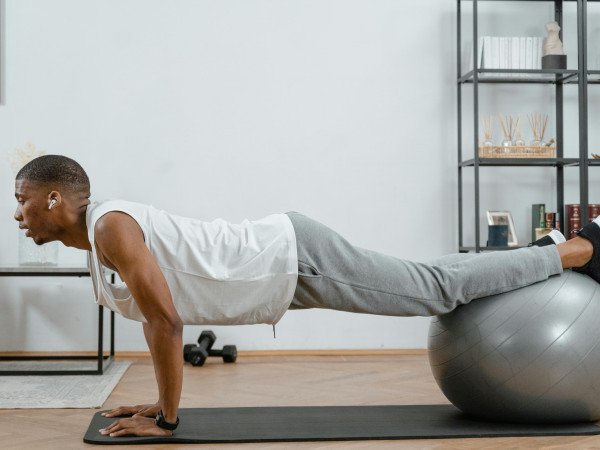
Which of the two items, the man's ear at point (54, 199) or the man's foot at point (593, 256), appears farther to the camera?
the man's foot at point (593, 256)

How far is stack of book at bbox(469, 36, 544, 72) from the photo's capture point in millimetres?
3842

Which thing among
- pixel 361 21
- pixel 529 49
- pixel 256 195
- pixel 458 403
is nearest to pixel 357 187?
pixel 256 195

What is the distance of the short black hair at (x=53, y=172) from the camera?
204 cm

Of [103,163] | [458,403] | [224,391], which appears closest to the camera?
[458,403]

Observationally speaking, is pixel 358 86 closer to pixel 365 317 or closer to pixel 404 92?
pixel 404 92

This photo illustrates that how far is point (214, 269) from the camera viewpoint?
2082mm

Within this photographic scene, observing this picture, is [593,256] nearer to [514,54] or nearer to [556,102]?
[514,54]

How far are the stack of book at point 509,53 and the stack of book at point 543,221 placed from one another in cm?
71

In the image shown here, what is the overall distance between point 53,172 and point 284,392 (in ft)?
4.28

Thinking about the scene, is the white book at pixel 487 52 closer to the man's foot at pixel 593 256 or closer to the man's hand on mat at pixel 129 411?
the man's foot at pixel 593 256

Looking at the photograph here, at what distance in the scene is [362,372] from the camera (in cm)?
339

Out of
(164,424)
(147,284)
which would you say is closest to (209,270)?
(147,284)

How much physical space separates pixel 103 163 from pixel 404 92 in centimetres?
157

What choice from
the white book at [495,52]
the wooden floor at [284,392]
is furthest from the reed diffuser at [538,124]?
the wooden floor at [284,392]
